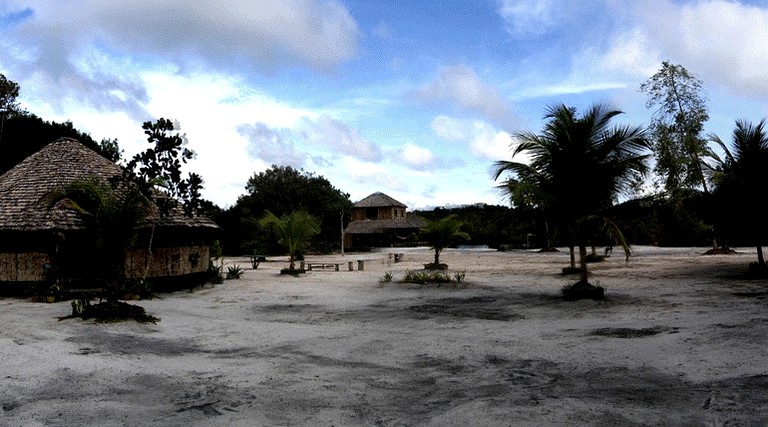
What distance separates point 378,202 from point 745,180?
3952 cm

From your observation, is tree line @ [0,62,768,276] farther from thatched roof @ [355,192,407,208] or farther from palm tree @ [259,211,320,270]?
thatched roof @ [355,192,407,208]

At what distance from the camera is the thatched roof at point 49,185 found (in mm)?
15375

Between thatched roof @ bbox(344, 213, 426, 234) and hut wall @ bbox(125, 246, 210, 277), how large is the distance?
3375 cm

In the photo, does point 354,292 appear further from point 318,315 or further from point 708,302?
point 708,302

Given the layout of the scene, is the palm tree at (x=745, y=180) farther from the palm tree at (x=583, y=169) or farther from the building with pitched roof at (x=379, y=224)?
the building with pitched roof at (x=379, y=224)

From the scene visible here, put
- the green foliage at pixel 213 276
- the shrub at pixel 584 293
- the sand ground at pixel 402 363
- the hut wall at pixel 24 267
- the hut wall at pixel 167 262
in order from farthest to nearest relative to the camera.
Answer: the green foliage at pixel 213 276, the hut wall at pixel 167 262, the hut wall at pixel 24 267, the shrub at pixel 584 293, the sand ground at pixel 402 363

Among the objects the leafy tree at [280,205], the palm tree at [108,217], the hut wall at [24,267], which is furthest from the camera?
the leafy tree at [280,205]

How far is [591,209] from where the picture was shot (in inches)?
524

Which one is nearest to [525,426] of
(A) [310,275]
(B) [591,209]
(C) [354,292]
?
(B) [591,209]

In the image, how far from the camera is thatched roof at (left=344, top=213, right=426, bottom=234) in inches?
2037

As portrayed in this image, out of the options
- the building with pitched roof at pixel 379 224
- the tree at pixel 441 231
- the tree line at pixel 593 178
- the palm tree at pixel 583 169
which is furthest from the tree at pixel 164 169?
the building with pitched roof at pixel 379 224

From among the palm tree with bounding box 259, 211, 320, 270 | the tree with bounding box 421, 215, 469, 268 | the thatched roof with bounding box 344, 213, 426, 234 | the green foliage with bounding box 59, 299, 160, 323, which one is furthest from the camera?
the thatched roof with bounding box 344, 213, 426, 234

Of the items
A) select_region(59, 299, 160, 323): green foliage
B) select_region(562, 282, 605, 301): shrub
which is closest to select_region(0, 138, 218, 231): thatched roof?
select_region(59, 299, 160, 323): green foliage

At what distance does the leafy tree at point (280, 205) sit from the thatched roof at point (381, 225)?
158 cm
